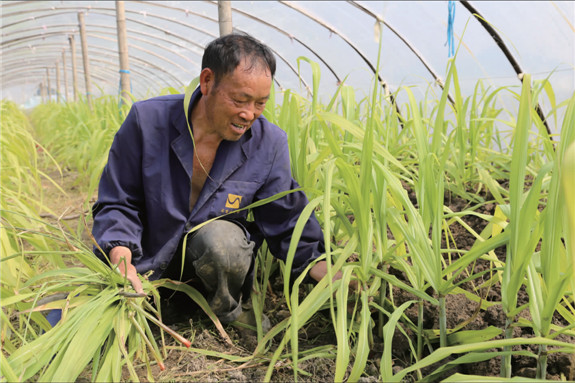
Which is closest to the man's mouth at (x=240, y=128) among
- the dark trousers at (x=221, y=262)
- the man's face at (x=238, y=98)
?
the man's face at (x=238, y=98)

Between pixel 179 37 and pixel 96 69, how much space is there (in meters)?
7.43

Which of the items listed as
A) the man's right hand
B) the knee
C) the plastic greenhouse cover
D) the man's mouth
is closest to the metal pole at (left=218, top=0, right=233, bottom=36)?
the plastic greenhouse cover

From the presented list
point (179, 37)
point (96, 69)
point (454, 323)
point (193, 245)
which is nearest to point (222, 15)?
point (193, 245)

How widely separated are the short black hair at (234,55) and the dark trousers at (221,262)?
0.36 m

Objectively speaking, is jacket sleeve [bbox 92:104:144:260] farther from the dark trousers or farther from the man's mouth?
the man's mouth

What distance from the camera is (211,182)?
1.13 m

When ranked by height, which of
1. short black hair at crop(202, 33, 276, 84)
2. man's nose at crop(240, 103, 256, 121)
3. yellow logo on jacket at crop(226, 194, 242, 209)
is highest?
short black hair at crop(202, 33, 276, 84)

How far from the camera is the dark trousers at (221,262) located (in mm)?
1076

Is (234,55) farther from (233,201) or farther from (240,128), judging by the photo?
(233,201)

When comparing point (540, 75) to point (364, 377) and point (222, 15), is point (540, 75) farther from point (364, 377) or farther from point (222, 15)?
point (364, 377)

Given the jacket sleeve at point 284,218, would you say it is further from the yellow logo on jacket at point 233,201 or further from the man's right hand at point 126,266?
the man's right hand at point 126,266

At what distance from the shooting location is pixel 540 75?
308 cm

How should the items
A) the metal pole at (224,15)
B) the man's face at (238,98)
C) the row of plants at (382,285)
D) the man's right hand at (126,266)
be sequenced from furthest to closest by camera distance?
1. the metal pole at (224,15)
2. the man's face at (238,98)
3. the man's right hand at (126,266)
4. the row of plants at (382,285)

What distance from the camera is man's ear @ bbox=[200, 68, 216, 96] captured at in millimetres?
1082
